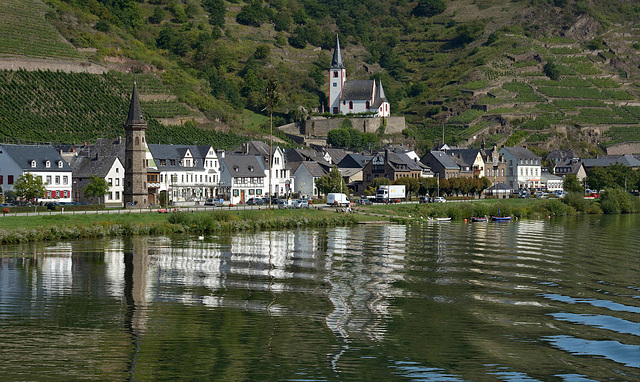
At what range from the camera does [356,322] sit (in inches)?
1268

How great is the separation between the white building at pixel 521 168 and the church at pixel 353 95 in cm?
3788

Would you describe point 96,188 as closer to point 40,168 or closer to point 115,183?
point 115,183

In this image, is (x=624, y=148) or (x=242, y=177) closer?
(x=242, y=177)

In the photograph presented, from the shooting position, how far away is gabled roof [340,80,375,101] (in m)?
182

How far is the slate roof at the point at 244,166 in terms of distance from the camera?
108875 millimetres

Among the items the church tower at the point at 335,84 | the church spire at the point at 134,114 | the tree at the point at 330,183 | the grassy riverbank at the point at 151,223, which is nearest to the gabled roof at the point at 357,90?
the church tower at the point at 335,84

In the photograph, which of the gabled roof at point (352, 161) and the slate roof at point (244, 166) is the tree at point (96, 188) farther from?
the gabled roof at point (352, 161)

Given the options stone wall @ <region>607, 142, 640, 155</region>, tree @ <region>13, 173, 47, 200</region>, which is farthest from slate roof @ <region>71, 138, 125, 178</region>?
stone wall @ <region>607, 142, 640, 155</region>

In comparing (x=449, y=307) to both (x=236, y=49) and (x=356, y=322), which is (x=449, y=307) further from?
(x=236, y=49)

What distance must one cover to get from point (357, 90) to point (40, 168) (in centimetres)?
10363

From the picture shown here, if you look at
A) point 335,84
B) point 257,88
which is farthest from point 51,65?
point 335,84

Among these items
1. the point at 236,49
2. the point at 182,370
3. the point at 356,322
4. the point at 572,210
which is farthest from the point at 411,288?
A: the point at 236,49

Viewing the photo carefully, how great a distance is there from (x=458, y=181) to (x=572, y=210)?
70.9 feet

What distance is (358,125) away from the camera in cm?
17350
